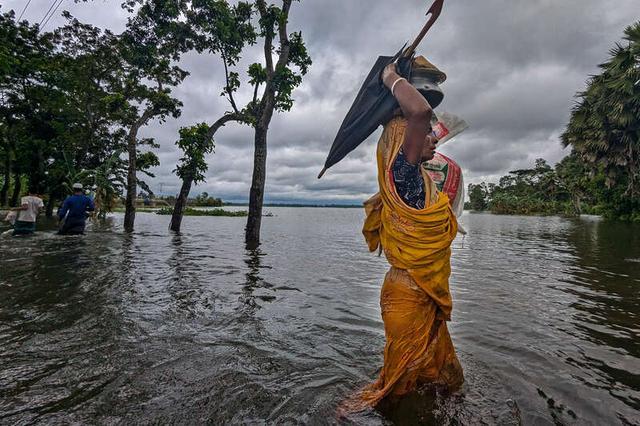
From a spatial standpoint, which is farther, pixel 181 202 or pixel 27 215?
pixel 181 202

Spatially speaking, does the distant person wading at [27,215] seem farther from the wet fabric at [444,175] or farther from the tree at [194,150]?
the wet fabric at [444,175]

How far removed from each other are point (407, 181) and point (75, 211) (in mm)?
13026

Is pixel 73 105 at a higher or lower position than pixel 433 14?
higher

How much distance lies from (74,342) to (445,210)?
390 cm

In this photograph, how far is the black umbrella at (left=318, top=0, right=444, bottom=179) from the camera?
93.7 inches

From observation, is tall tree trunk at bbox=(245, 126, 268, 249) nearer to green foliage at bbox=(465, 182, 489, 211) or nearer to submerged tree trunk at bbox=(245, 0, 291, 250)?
submerged tree trunk at bbox=(245, 0, 291, 250)

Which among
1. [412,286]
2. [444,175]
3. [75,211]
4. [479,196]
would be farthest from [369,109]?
[479,196]

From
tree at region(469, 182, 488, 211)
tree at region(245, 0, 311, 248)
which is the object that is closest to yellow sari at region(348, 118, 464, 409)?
tree at region(245, 0, 311, 248)

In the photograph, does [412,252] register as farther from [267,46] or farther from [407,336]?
[267,46]

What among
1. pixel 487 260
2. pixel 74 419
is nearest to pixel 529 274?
pixel 487 260

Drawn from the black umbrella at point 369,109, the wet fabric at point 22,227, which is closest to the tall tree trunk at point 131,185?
the wet fabric at point 22,227

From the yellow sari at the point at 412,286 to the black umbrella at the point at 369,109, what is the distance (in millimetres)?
138

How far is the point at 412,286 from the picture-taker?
2.29 m

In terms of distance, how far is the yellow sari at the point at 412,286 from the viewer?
2217 millimetres
